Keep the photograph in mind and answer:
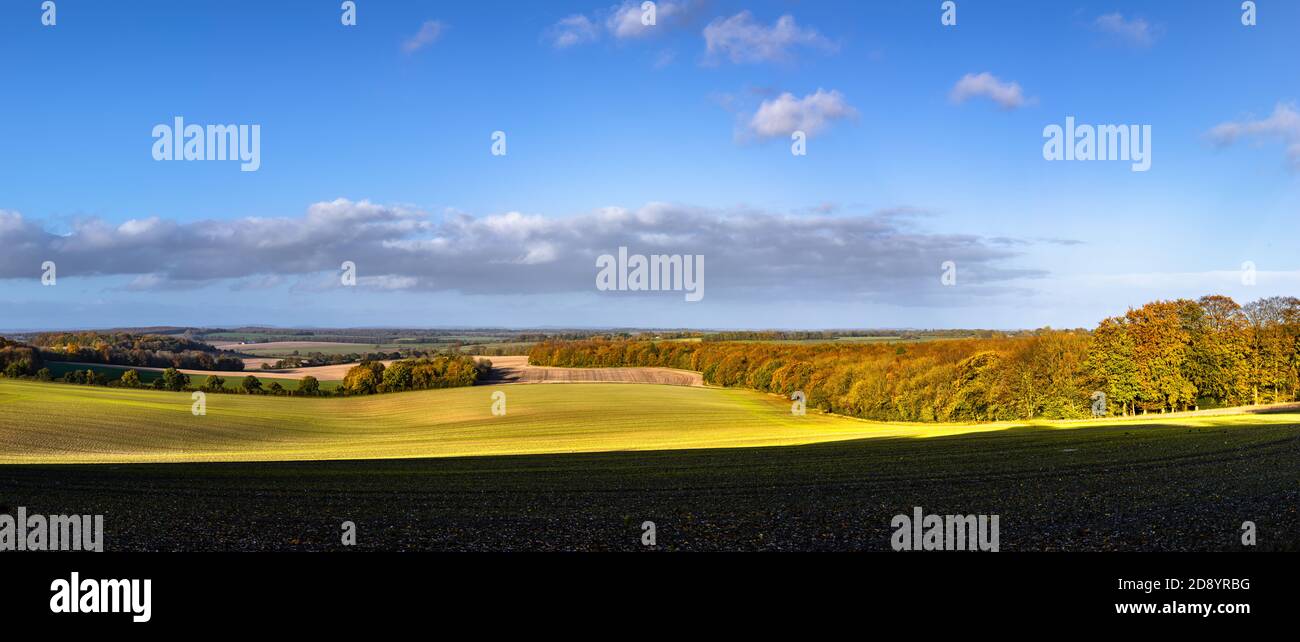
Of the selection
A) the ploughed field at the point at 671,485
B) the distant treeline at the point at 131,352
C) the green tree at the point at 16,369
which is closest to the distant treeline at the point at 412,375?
the distant treeline at the point at 131,352

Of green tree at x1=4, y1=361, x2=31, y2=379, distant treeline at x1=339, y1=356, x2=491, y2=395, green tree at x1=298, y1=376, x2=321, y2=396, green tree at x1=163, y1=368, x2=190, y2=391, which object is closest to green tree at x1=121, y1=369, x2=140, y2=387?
green tree at x1=163, y1=368, x2=190, y2=391

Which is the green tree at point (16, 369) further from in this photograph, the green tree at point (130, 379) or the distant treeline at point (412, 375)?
the distant treeline at point (412, 375)

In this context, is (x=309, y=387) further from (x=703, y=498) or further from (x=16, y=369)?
(x=703, y=498)

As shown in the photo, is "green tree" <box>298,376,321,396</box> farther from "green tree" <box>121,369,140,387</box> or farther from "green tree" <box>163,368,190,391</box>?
"green tree" <box>121,369,140,387</box>

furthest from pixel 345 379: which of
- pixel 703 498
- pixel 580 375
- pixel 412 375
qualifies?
pixel 703 498
